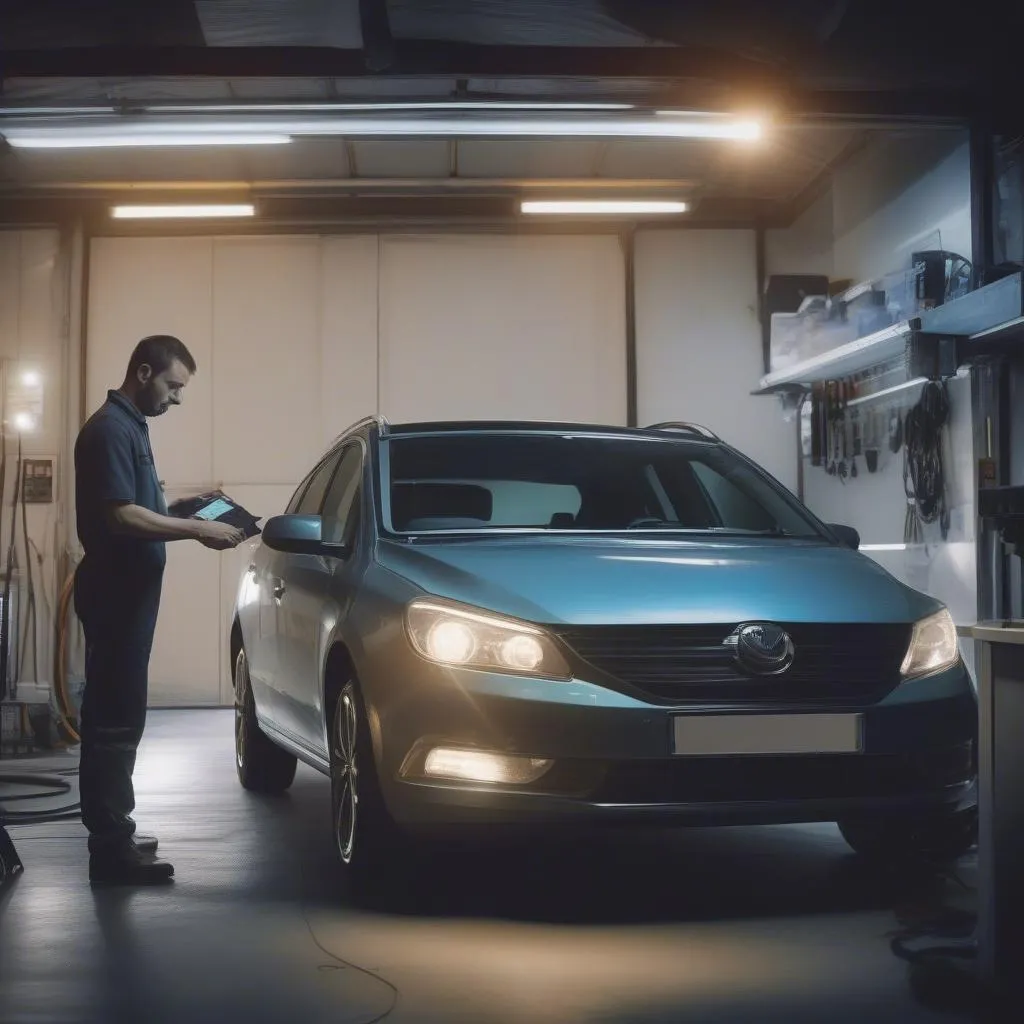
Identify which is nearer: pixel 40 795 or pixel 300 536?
pixel 300 536

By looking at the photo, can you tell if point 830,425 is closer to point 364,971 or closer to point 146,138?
point 146,138

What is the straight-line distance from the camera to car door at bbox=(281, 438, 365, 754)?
16.7 ft

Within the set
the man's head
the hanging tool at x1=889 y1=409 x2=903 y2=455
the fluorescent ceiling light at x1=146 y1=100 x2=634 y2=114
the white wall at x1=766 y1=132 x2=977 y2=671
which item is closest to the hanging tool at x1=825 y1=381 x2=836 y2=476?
the white wall at x1=766 y1=132 x2=977 y2=671

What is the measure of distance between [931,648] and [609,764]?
3.49 ft

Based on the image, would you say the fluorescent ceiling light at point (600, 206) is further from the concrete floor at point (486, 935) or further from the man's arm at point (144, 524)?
the man's arm at point (144, 524)

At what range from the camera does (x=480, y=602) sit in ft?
13.8

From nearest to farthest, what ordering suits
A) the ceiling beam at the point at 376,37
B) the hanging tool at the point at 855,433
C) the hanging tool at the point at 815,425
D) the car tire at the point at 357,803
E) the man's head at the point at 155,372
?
1. the car tire at the point at 357,803
2. the man's head at the point at 155,372
3. the ceiling beam at the point at 376,37
4. the hanging tool at the point at 855,433
5. the hanging tool at the point at 815,425

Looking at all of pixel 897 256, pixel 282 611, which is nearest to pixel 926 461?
pixel 897 256

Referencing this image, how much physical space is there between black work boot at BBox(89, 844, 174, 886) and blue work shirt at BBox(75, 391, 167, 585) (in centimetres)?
86

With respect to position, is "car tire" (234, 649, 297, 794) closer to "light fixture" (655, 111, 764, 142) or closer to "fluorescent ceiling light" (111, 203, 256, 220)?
"light fixture" (655, 111, 764, 142)

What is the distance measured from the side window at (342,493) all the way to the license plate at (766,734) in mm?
1943

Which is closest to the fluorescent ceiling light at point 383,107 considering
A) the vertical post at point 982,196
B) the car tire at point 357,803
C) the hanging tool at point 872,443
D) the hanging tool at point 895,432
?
the vertical post at point 982,196

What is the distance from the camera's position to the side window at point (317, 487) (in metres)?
6.39

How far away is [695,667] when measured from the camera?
13.4ft
